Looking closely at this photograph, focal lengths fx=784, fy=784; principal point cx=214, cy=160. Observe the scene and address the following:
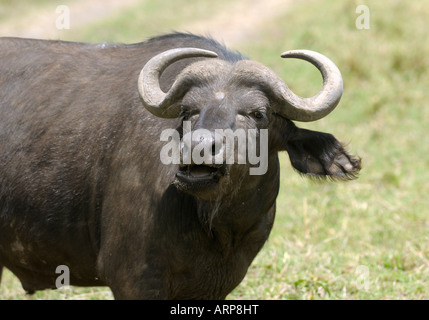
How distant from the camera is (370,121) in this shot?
11492 millimetres

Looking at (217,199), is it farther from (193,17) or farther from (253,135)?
(193,17)

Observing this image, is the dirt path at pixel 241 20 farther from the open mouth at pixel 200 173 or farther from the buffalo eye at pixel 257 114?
the open mouth at pixel 200 173

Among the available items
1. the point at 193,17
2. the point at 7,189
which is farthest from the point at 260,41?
the point at 7,189

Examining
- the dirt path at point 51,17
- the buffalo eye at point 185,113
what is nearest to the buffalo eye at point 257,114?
the buffalo eye at point 185,113

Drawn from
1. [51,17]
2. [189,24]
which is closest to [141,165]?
[189,24]

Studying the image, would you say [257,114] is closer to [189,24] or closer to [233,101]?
[233,101]

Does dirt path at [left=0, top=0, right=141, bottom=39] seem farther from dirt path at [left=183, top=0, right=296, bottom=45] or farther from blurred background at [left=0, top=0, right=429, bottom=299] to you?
dirt path at [left=183, top=0, right=296, bottom=45]

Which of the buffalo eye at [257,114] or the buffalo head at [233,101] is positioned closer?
the buffalo head at [233,101]

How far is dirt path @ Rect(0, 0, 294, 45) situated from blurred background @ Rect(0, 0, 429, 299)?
30mm

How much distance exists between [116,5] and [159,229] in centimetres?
1350

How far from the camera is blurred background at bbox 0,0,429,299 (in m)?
6.60

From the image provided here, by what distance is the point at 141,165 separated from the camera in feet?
16.2

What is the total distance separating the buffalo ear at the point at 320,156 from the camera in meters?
5.00

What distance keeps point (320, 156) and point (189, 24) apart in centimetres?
1139
